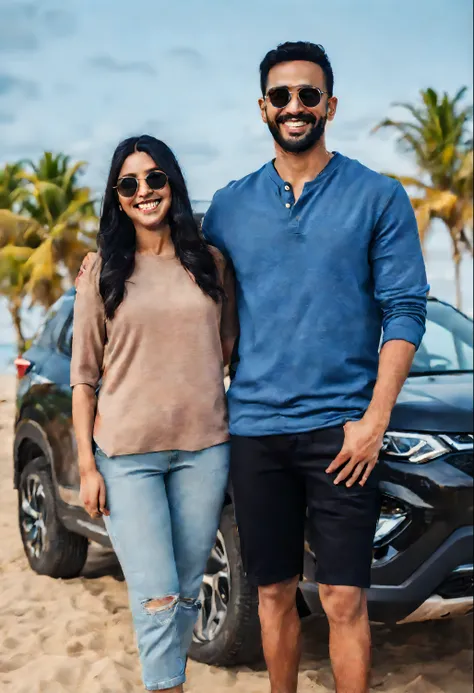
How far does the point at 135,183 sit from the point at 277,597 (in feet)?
4.61

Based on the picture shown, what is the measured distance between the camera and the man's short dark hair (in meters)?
2.93

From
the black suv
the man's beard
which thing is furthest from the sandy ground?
the man's beard

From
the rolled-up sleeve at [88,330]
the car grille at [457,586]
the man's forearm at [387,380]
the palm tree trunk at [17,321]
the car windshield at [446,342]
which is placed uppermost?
the rolled-up sleeve at [88,330]

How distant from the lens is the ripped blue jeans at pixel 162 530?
2.90 metres

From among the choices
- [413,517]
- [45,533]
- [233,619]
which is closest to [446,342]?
[413,517]

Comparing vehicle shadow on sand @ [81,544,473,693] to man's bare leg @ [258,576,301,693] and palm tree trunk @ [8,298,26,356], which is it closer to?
man's bare leg @ [258,576,301,693]

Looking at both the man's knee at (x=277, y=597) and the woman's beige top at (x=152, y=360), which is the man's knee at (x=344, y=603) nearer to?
the man's knee at (x=277, y=597)

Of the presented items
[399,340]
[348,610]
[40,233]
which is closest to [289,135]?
[399,340]

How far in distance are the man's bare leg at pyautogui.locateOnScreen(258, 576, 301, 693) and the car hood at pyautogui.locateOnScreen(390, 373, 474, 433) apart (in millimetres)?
824

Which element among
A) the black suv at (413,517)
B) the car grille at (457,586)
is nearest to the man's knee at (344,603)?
the black suv at (413,517)

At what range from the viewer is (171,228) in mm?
3029

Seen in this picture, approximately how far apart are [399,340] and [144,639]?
4.02 feet

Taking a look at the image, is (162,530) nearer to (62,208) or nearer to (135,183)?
(135,183)

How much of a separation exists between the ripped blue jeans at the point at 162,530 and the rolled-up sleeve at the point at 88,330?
0.82 feet
